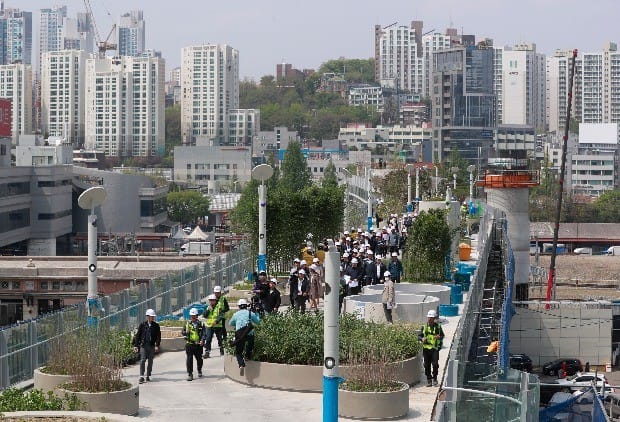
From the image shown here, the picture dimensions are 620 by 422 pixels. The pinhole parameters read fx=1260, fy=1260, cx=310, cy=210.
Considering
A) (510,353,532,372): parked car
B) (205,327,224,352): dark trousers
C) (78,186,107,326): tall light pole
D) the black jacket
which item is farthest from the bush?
(510,353,532,372): parked car

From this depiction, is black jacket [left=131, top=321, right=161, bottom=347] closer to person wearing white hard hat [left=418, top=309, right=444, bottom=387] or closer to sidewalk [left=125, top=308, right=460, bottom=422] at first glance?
sidewalk [left=125, top=308, right=460, bottom=422]

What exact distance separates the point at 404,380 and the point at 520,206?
94.2ft

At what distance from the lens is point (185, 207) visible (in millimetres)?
127312

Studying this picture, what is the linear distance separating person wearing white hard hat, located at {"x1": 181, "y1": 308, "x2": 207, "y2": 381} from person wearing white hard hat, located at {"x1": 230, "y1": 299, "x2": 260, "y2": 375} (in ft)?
1.86

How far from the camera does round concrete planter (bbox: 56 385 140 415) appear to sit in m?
15.2

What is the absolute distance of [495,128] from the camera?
172 meters

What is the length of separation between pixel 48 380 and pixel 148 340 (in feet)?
6.12

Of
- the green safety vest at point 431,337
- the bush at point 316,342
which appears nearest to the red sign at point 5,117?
the bush at point 316,342

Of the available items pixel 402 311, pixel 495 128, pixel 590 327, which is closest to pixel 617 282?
pixel 590 327

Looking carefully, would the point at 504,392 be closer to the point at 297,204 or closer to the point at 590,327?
the point at 297,204

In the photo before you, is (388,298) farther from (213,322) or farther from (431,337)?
(431,337)

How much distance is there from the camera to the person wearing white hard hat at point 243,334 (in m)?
17.6

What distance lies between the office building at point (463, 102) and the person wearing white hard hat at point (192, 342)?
144292 mm

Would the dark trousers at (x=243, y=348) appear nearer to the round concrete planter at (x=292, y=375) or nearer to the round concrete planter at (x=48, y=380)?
the round concrete planter at (x=292, y=375)
